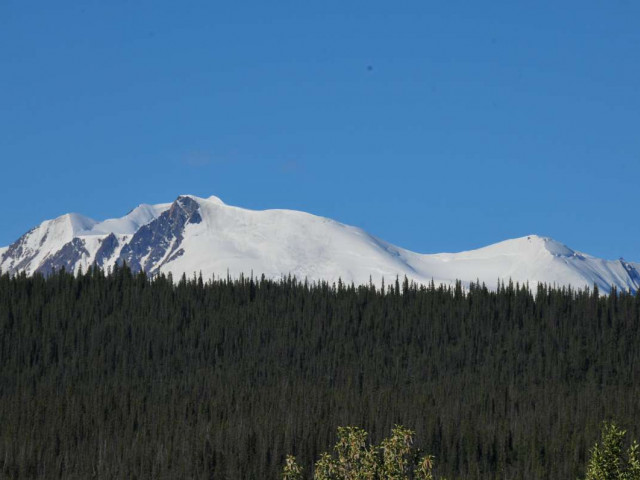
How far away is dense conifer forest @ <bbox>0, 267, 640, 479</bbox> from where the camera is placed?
4313 inches

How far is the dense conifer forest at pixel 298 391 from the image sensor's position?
4313 inches

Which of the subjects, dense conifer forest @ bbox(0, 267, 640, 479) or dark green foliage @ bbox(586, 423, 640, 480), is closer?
dark green foliage @ bbox(586, 423, 640, 480)

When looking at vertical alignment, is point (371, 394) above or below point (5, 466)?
above

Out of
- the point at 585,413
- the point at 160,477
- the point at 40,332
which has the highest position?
the point at 40,332

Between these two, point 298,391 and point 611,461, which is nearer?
point 611,461

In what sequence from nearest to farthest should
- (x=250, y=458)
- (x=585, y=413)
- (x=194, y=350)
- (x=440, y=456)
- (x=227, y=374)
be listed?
(x=250, y=458) < (x=440, y=456) < (x=585, y=413) < (x=227, y=374) < (x=194, y=350)

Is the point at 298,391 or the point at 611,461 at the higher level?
the point at 298,391

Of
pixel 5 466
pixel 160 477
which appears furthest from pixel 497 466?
pixel 5 466

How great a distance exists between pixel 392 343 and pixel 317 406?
196 ft

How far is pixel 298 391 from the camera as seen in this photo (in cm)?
15212

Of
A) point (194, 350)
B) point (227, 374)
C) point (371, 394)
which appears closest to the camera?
point (371, 394)

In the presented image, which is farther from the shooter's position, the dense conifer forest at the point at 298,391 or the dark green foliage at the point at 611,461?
the dense conifer forest at the point at 298,391

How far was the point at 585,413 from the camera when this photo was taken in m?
129

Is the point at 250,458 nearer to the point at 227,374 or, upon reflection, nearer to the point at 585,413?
the point at 585,413
